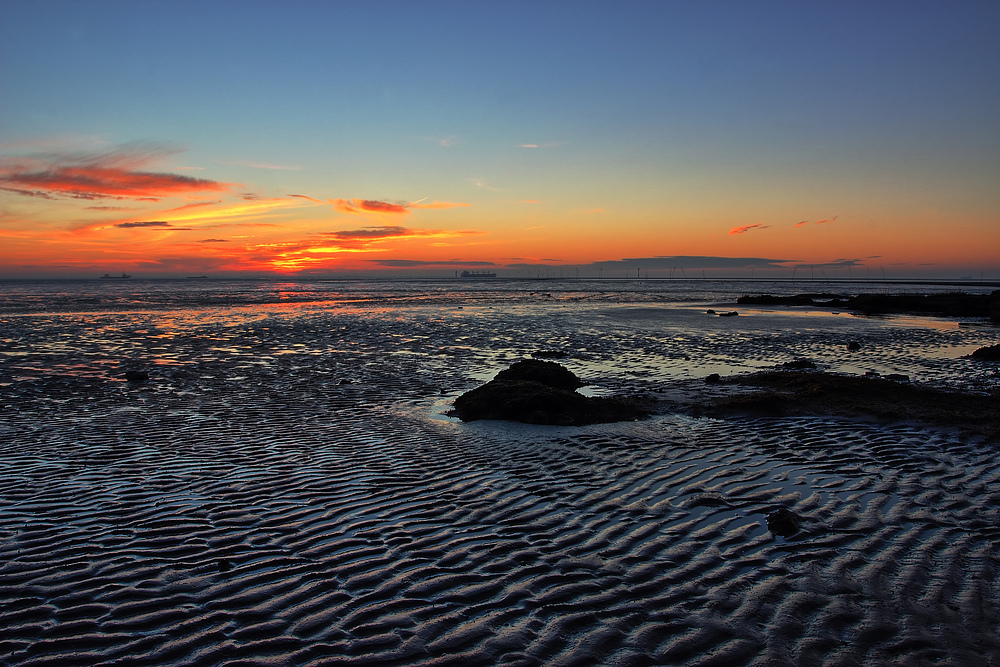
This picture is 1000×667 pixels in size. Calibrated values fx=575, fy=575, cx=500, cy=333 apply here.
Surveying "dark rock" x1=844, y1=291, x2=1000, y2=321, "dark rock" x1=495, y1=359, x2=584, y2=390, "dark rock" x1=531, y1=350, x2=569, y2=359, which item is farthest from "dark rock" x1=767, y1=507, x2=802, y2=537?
"dark rock" x1=844, y1=291, x2=1000, y2=321

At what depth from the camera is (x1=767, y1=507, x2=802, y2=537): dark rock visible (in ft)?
20.0

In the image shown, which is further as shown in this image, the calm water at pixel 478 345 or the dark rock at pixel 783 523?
the calm water at pixel 478 345

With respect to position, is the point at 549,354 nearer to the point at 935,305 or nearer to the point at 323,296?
the point at 935,305

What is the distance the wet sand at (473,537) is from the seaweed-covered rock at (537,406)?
1.51 feet

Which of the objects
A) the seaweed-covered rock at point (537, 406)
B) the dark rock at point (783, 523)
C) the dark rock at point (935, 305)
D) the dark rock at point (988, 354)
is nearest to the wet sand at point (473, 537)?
the dark rock at point (783, 523)

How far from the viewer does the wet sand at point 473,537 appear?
428 centimetres

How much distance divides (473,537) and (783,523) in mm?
3299

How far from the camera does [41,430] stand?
10.5 meters

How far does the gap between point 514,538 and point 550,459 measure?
113 inches

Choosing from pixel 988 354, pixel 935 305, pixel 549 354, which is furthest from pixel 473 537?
pixel 935 305

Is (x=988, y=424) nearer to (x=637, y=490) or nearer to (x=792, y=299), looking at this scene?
(x=637, y=490)

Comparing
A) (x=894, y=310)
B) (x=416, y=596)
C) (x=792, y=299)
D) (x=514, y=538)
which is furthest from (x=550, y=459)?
(x=792, y=299)

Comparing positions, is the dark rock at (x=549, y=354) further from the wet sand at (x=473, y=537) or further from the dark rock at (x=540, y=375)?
the wet sand at (x=473, y=537)

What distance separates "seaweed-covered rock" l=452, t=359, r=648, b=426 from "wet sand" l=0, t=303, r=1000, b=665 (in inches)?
18.1
